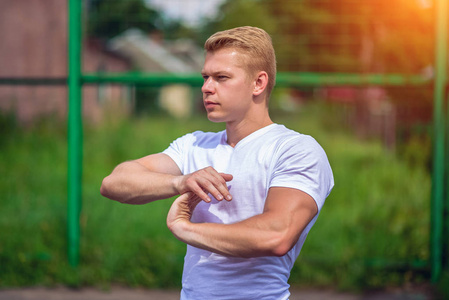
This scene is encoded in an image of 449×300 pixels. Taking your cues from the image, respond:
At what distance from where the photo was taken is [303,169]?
171 centimetres

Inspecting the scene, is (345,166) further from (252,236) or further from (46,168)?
(252,236)

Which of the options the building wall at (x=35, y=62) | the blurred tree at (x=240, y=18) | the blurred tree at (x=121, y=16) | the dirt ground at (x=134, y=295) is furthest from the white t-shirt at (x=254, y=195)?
the building wall at (x=35, y=62)

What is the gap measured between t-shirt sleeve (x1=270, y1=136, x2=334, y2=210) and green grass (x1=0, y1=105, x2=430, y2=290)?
304 centimetres

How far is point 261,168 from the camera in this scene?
1788 millimetres

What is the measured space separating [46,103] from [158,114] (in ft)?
3.64

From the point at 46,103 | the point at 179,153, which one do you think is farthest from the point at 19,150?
the point at 179,153

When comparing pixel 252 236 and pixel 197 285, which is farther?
pixel 197 285

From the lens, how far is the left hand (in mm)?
1713

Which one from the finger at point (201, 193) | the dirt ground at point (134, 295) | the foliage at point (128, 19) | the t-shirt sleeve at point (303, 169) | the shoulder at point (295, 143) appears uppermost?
the foliage at point (128, 19)

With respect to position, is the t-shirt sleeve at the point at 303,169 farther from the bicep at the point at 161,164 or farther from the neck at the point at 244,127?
the bicep at the point at 161,164

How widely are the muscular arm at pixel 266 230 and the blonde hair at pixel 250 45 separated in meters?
0.41

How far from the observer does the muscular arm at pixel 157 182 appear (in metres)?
1.67

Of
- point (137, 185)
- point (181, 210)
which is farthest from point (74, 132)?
point (181, 210)

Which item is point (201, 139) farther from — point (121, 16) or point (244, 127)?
point (121, 16)
